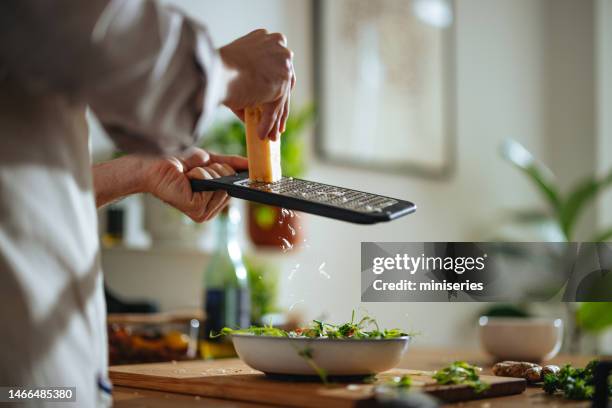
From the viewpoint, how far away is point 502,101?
14.8ft

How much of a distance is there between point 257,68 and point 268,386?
41 cm

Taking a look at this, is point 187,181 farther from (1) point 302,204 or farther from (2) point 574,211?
(2) point 574,211

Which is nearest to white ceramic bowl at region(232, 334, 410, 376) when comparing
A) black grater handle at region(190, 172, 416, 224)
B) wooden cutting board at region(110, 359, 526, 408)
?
wooden cutting board at region(110, 359, 526, 408)

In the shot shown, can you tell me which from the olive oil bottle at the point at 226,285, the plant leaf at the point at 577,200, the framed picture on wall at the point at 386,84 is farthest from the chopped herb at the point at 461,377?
the plant leaf at the point at 577,200

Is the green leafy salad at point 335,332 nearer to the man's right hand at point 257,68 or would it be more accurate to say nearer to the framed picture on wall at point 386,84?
the man's right hand at point 257,68

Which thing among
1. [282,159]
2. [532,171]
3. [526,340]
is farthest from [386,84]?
[526,340]

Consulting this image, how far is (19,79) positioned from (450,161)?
11.5ft

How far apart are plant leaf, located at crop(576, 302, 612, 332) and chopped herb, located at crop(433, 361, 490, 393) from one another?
3155mm

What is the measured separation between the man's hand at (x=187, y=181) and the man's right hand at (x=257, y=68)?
28cm

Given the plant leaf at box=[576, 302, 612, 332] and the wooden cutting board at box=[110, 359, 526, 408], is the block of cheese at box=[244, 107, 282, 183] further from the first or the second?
the plant leaf at box=[576, 302, 612, 332]

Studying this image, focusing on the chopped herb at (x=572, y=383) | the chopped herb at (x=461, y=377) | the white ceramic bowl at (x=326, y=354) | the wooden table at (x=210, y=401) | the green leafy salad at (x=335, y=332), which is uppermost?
the green leafy salad at (x=335, y=332)

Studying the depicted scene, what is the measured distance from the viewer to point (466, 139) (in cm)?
425

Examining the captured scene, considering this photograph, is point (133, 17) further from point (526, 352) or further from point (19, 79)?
point (526, 352)

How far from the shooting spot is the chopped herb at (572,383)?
106 centimetres
